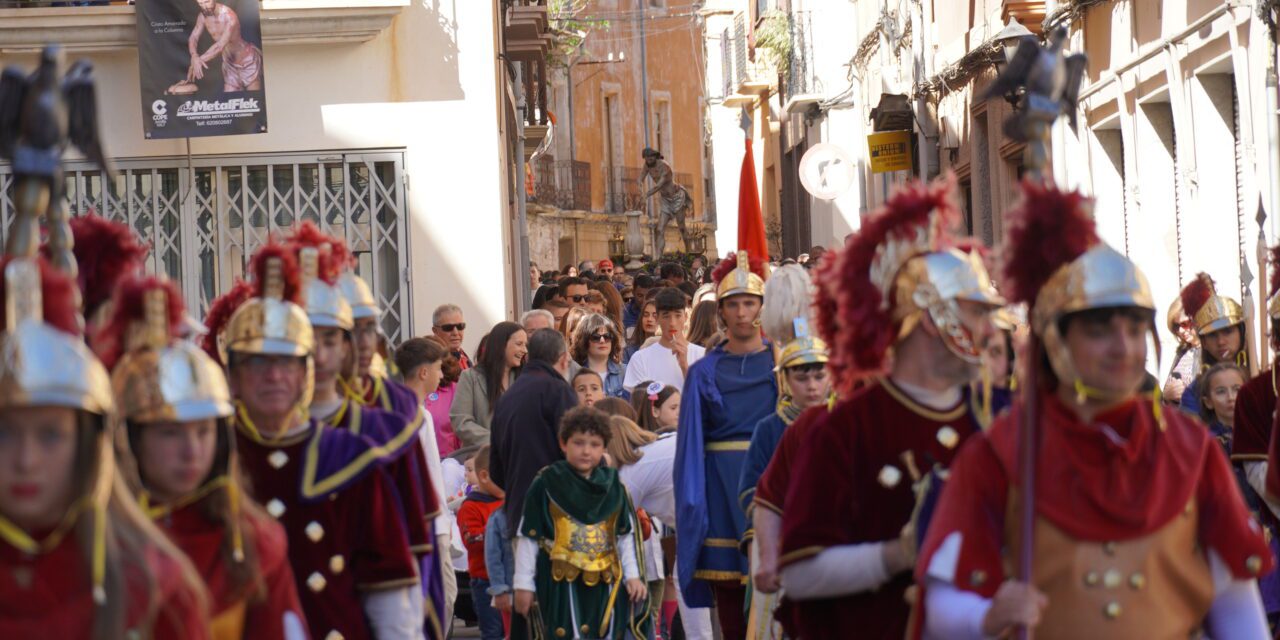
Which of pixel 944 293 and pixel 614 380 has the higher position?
pixel 944 293

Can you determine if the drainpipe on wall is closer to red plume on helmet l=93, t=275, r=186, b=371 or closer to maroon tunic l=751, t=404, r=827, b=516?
maroon tunic l=751, t=404, r=827, b=516

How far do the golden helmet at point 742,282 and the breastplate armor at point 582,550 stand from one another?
1.17 m

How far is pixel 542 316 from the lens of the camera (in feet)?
38.8

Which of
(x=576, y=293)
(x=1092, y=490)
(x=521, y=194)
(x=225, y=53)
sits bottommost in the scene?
(x=1092, y=490)

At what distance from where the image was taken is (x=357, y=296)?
6.57 meters

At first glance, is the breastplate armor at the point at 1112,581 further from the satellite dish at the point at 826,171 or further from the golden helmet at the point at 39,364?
the satellite dish at the point at 826,171

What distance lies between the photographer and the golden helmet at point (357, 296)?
6.54 meters

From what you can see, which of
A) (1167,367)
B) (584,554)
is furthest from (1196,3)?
(584,554)

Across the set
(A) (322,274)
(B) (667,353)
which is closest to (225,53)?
(B) (667,353)

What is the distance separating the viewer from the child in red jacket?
10336 millimetres

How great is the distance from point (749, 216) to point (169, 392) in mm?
4484

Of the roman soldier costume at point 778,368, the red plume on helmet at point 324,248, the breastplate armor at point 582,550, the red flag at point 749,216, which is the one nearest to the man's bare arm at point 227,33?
the breastplate armor at point 582,550

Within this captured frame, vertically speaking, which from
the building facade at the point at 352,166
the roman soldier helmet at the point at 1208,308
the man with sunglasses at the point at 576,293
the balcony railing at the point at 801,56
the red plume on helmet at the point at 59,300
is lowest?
the roman soldier helmet at the point at 1208,308

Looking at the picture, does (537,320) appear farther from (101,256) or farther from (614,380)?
(101,256)
